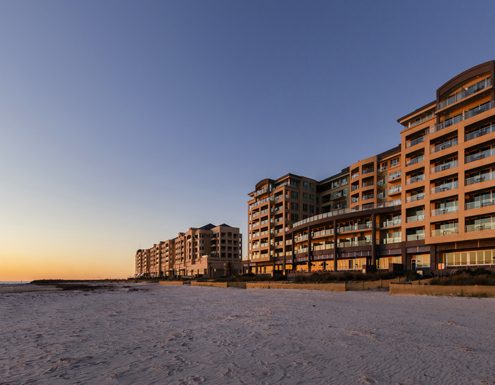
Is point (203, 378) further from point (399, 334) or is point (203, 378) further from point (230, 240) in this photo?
point (230, 240)

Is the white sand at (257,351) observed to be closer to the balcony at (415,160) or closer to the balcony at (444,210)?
the balcony at (444,210)

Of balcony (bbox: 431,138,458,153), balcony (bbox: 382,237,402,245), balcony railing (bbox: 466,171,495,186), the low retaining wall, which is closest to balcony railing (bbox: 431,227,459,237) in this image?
balcony railing (bbox: 466,171,495,186)

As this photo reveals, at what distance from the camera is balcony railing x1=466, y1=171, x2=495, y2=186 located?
38656 millimetres

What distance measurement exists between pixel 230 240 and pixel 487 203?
336 feet

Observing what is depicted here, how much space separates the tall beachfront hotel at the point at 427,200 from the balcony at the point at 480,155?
0.10 meters

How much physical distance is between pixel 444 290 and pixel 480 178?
22.6 m

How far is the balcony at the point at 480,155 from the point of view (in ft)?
128

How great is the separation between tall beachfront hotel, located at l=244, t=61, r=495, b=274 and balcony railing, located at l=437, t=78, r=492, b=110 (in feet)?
0.45

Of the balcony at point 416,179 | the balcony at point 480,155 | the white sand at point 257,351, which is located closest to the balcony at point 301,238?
the balcony at point 416,179

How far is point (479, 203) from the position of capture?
39.3 meters

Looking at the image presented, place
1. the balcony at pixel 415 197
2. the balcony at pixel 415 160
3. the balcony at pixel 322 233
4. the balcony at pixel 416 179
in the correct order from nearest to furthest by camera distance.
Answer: the balcony at pixel 415 197 → the balcony at pixel 416 179 → the balcony at pixel 415 160 → the balcony at pixel 322 233

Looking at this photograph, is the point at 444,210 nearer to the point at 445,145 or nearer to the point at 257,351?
the point at 445,145

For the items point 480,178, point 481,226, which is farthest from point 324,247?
point 480,178

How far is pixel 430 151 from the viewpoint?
4688 centimetres
